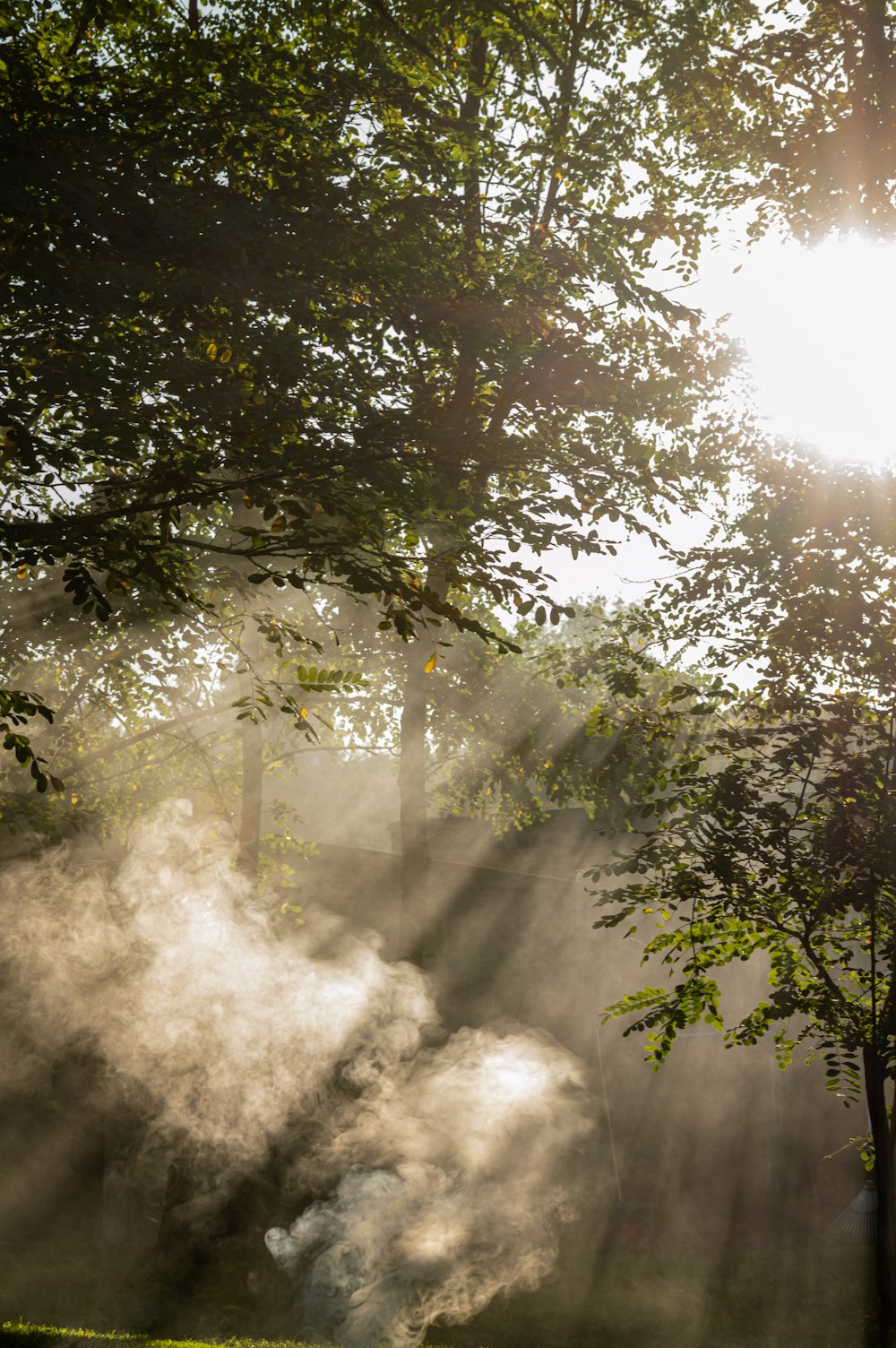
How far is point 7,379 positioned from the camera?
706 cm

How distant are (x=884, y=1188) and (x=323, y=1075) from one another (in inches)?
322

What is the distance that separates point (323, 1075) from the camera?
47.3ft

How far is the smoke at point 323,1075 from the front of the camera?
1166 centimetres

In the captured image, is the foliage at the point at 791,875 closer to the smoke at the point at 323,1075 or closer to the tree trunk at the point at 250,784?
the smoke at the point at 323,1075

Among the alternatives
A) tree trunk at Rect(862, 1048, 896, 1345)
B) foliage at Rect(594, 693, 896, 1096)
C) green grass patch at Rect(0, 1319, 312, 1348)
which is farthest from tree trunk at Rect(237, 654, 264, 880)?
tree trunk at Rect(862, 1048, 896, 1345)

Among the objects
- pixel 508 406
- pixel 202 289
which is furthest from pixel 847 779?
pixel 202 289

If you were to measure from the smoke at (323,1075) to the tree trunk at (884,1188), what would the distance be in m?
4.56

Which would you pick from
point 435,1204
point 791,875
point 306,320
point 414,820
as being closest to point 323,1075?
point 435,1204

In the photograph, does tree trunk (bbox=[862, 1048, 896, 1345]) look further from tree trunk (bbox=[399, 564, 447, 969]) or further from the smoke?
tree trunk (bbox=[399, 564, 447, 969])

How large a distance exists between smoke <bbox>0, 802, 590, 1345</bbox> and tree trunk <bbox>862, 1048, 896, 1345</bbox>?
4564 mm

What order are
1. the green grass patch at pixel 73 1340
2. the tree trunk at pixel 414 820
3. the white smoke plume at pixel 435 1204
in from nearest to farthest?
the green grass patch at pixel 73 1340
the white smoke plume at pixel 435 1204
the tree trunk at pixel 414 820

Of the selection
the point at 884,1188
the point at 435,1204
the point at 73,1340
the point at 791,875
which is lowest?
the point at 73,1340

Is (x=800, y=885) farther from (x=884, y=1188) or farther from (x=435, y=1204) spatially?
(x=435, y=1204)

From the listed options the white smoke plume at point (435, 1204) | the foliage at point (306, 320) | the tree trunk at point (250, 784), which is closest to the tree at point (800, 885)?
the foliage at point (306, 320)
